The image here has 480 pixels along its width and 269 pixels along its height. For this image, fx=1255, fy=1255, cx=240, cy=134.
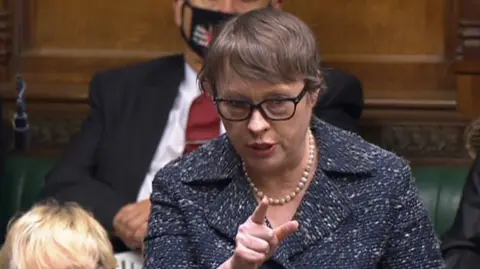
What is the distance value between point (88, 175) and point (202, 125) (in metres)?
0.30

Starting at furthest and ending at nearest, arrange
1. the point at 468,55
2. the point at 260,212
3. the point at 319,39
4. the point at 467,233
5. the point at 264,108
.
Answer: the point at 319,39
the point at 468,55
the point at 467,233
the point at 264,108
the point at 260,212

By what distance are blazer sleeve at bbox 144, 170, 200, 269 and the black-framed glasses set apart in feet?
0.69

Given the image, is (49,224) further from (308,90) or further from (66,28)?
(66,28)

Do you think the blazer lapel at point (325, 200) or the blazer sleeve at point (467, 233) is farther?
the blazer sleeve at point (467, 233)

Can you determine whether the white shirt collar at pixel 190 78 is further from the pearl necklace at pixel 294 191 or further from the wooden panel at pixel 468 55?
the pearl necklace at pixel 294 191

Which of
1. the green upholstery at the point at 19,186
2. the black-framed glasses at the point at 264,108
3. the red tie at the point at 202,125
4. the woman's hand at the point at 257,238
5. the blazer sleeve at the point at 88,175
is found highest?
the black-framed glasses at the point at 264,108

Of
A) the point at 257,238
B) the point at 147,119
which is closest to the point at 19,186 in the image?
the point at 147,119

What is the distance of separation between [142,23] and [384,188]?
156 centimetres

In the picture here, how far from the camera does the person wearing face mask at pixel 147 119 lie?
2.97m

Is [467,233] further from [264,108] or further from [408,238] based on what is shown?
[264,108]

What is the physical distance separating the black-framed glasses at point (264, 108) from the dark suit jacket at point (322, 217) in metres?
0.16

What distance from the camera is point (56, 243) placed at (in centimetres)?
198

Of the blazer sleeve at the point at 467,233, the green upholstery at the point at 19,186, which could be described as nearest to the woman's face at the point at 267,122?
the blazer sleeve at the point at 467,233

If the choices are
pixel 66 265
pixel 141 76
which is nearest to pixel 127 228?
pixel 141 76
